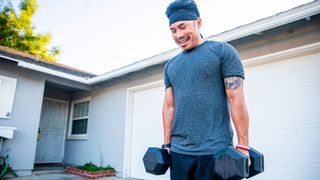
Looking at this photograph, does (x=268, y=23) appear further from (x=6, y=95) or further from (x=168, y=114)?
(x=6, y=95)

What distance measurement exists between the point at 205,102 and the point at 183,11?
0.57 m

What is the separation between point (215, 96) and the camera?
3.95 ft

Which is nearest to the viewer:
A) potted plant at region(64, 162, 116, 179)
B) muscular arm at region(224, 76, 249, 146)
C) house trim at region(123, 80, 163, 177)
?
muscular arm at region(224, 76, 249, 146)

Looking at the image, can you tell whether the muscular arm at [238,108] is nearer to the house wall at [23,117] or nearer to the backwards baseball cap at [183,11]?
the backwards baseball cap at [183,11]

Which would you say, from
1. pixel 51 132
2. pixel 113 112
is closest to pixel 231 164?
pixel 113 112

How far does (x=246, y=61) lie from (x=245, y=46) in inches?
11.4

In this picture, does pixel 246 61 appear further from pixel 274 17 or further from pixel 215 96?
pixel 215 96

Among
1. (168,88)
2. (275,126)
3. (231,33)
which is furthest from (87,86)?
(168,88)

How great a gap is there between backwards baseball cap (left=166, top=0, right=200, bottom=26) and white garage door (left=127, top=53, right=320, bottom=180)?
2.73m

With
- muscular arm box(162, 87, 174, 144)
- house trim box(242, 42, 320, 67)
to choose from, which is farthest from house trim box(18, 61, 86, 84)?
muscular arm box(162, 87, 174, 144)

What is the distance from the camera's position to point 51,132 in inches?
294

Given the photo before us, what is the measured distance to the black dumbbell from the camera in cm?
130

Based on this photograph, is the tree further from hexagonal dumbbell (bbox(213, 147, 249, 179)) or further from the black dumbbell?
hexagonal dumbbell (bbox(213, 147, 249, 179))

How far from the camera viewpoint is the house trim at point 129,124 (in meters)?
5.51
